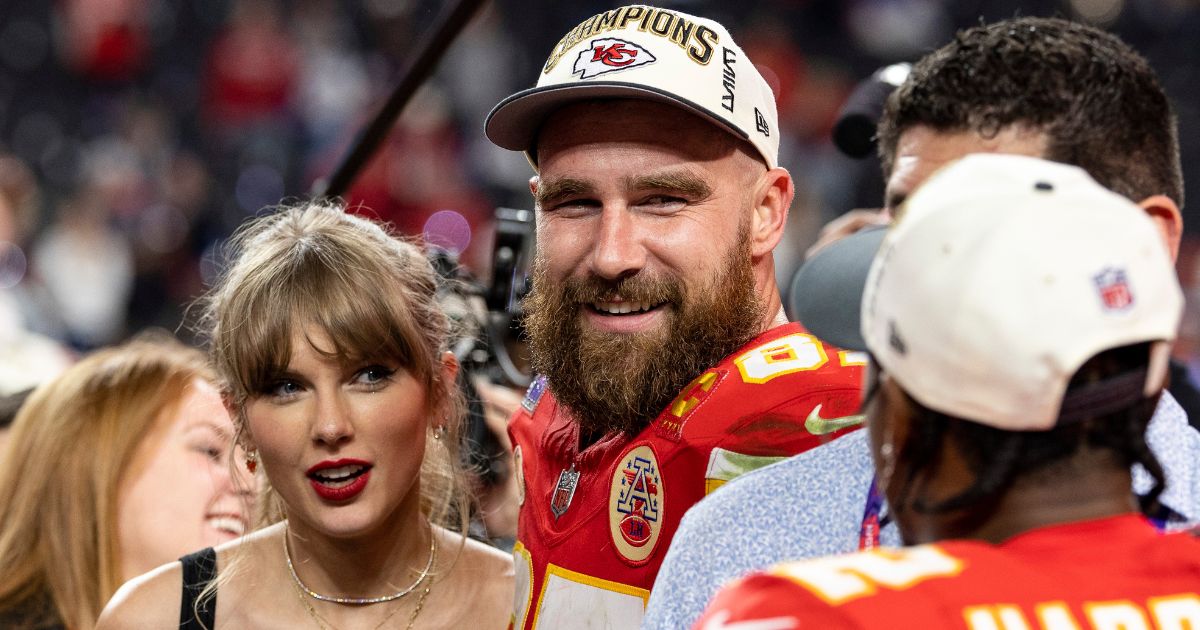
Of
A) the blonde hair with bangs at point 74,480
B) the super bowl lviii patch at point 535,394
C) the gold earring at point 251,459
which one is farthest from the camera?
the blonde hair with bangs at point 74,480

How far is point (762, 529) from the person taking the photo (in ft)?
3.98

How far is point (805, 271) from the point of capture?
1.53m

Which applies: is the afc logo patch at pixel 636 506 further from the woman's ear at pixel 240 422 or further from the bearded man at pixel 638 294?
the woman's ear at pixel 240 422

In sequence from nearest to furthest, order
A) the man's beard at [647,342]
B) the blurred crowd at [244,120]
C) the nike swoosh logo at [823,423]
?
the nike swoosh logo at [823,423]
the man's beard at [647,342]
the blurred crowd at [244,120]

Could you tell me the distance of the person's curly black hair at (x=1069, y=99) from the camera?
1.30m

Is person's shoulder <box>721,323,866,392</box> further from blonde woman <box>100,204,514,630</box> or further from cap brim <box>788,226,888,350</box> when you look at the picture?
blonde woman <box>100,204,514,630</box>

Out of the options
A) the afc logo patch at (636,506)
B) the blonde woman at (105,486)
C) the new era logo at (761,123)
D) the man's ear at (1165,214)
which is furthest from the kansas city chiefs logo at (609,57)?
the blonde woman at (105,486)

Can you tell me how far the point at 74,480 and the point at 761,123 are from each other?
1616 mm

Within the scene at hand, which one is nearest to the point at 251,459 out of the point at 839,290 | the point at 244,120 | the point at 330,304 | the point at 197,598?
the point at 197,598

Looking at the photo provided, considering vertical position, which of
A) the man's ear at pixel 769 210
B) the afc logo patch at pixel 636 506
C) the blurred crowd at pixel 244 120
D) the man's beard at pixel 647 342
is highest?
the man's ear at pixel 769 210

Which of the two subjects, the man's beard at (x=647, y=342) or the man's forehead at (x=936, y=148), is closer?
the man's forehead at (x=936, y=148)

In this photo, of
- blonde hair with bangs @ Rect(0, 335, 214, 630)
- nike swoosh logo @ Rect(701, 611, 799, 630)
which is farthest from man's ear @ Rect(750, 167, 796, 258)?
blonde hair with bangs @ Rect(0, 335, 214, 630)

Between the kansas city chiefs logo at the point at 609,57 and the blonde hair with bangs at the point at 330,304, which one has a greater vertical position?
the kansas city chiefs logo at the point at 609,57

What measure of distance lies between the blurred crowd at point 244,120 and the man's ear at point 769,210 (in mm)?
5377
